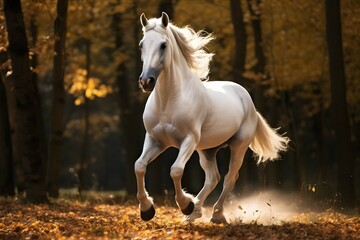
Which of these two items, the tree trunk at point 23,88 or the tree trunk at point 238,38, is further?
the tree trunk at point 238,38

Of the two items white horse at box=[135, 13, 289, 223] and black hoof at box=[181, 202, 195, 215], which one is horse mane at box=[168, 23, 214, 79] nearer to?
white horse at box=[135, 13, 289, 223]

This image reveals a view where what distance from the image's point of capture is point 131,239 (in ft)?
Answer: 27.9

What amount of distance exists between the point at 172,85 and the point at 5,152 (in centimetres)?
1058

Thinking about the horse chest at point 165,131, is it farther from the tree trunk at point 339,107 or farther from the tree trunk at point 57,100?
the tree trunk at point 339,107

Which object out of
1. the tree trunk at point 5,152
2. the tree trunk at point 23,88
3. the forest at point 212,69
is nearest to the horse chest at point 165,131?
the forest at point 212,69

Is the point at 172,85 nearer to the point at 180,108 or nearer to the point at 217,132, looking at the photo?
the point at 180,108

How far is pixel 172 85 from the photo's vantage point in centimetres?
1026

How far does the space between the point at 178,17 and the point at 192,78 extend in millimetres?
14494

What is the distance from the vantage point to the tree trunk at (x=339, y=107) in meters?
15.9

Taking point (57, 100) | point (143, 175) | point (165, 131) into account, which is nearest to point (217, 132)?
point (165, 131)

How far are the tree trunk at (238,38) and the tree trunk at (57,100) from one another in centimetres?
466

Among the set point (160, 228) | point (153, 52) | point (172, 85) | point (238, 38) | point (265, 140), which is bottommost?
point (160, 228)

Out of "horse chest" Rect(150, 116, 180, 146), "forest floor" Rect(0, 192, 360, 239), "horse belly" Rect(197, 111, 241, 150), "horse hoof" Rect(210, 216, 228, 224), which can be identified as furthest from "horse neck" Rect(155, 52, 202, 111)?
"horse hoof" Rect(210, 216, 228, 224)

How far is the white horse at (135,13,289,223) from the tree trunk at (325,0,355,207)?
15.1 ft
